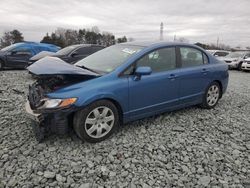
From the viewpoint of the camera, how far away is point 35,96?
3.30 metres

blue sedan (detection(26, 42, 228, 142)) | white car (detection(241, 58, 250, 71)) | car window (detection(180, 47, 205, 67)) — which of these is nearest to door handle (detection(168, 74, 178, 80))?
blue sedan (detection(26, 42, 228, 142))

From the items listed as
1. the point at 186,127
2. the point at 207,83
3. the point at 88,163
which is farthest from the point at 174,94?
the point at 88,163

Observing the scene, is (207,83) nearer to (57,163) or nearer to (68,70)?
(68,70)

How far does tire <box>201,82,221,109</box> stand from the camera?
191 inches

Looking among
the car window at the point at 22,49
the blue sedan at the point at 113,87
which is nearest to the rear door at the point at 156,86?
the blue sedan at the point at 113,87

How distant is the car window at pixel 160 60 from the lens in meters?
3.75

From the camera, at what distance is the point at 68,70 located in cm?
312

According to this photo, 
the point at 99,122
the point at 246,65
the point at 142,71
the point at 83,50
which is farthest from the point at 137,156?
the point at 246,65

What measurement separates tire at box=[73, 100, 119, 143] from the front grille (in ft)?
1.84

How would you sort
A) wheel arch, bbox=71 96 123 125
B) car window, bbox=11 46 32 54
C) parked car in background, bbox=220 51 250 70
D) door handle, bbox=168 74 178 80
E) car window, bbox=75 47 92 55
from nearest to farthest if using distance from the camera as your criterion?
wheel arch, bbox=71 96 123 125 → door handle, bbox=168 74 178 80 → car window, bbox=75 47 92 55 → car window, bbox=11 46 32 54 → parked car in background, bbox=220 51 250 70

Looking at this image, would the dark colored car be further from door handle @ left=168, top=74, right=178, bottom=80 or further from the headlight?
the headlight

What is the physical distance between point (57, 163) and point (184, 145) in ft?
5.99

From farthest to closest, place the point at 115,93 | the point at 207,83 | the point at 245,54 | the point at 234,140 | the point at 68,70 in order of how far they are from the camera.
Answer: the point at 245,54, the point at 207,83, the point at 234,140, the point at 115,93, the point at 68,70

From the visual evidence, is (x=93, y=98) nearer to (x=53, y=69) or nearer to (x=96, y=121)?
(x=96, y=121)
